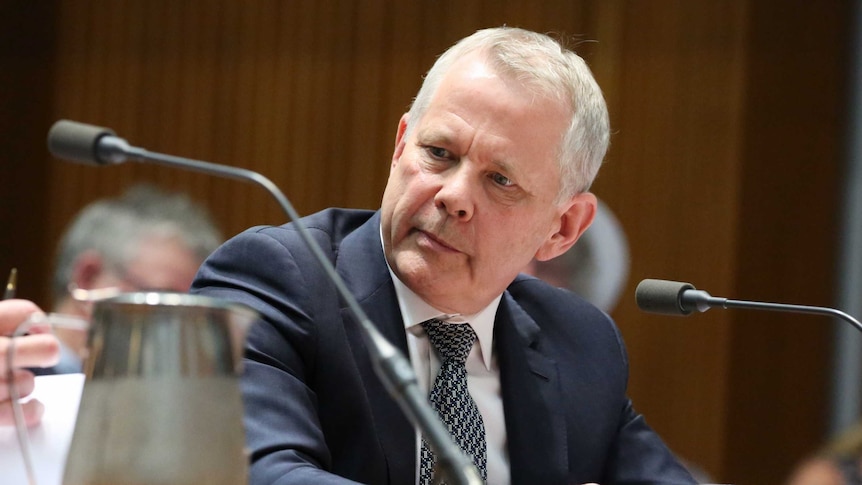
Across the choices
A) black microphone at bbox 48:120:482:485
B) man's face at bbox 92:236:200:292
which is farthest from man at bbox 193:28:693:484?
man's face at bbox 92:236:200:292

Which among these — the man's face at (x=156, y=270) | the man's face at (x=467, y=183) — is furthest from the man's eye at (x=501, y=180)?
the man's face at (x=156, y=270)

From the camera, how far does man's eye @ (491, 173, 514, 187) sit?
240cm

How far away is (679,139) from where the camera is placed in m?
5.22

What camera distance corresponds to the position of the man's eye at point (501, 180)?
2.40 m

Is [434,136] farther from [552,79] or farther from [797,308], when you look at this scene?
[797,308]

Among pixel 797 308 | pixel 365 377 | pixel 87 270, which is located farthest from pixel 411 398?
pixel 87 270

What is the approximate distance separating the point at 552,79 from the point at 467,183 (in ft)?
0.94

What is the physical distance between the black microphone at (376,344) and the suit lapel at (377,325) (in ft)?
2.53

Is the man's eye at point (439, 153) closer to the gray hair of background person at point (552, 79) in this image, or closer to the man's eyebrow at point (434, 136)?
the man's eyebrow at point (434, 136)

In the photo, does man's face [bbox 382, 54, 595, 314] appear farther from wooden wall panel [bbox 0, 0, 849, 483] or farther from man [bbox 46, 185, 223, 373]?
wooden wall panel [bbox 0, 0, 849, 483]

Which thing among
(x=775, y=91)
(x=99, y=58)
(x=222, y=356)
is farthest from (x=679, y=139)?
(x=222, y=356)

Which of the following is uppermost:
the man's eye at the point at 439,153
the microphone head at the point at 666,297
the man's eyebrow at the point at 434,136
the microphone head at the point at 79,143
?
the microphone head at the point at 79,143

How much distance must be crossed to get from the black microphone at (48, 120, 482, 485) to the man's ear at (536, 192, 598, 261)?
1.21 metres

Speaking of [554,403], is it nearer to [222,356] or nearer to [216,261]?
[216,261]
